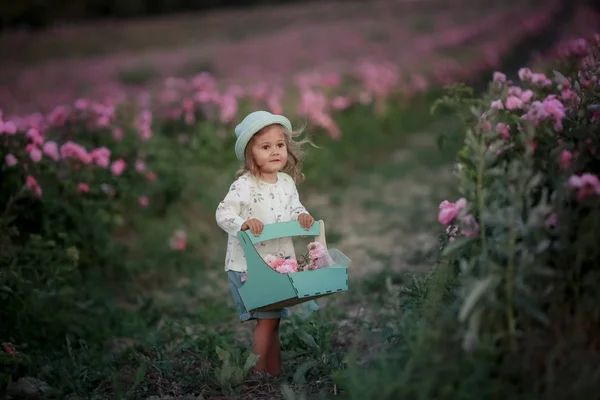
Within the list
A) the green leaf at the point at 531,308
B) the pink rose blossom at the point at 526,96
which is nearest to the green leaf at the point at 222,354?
the green leaf at the point at 531,308

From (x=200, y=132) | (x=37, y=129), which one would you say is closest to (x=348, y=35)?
(x=200, y=132)

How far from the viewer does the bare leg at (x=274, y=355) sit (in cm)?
366

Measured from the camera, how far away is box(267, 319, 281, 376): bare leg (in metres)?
3.66

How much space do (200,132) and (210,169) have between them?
1.23 feet

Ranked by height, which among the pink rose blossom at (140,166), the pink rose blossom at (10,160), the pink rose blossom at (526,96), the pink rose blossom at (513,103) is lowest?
the pink rose blossom at (513,103)

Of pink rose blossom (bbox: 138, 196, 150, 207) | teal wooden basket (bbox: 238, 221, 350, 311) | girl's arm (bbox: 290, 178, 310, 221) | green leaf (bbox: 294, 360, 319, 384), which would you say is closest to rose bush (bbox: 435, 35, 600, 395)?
teal wooden basket (bbox: 238, 221, 350, 311)

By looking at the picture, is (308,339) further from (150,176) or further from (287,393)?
(150,176)

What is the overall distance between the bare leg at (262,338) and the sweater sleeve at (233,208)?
0.45 m

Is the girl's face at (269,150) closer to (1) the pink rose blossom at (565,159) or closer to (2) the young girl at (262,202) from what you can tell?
(2) the young girl at (262,202)

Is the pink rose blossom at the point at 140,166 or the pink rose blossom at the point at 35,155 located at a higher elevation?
the pink rose blossom at the point at 140,166

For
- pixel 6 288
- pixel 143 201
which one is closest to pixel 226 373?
pixel 6 288

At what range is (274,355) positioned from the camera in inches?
145

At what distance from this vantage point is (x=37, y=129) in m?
5.24

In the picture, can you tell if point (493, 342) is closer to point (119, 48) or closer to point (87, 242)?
point (87, 242)
